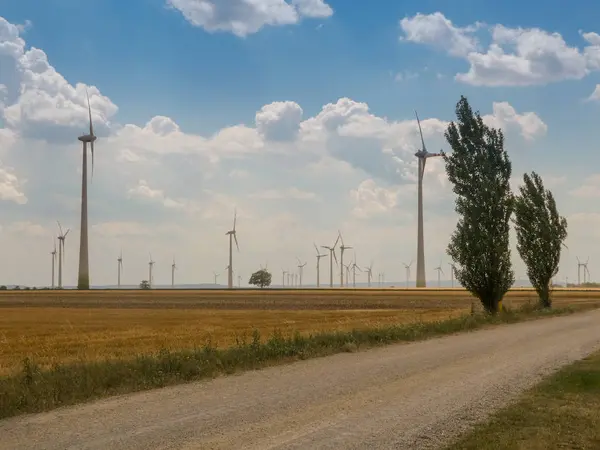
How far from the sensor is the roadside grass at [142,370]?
45.8 ft

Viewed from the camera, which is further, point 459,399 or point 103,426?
point 459,399

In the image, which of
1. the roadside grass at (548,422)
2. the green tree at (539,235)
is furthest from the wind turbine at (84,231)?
the roadside grass at (548,422)

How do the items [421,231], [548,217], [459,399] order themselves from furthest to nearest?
[421,231] → [548,217] → [459,399]

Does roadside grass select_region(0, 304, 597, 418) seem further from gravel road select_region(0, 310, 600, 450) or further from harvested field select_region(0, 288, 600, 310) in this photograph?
harvested field select_region(0, 288, 600, 310)

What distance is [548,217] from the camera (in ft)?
194

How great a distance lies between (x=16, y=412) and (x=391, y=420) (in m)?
7.18

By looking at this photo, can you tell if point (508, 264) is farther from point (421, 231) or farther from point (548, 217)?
point (421, 231)

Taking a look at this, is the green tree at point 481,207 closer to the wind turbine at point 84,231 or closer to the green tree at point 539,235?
the green tree at point 539,235

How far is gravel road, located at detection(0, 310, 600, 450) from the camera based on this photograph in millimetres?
10289

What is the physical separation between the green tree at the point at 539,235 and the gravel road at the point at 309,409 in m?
38.1

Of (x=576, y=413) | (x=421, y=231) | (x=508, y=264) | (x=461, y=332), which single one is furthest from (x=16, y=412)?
(x=421, y=231)

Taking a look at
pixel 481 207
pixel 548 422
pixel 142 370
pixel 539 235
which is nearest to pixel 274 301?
pixel 539 235

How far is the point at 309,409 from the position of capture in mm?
12672

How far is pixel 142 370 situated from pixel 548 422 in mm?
9891
